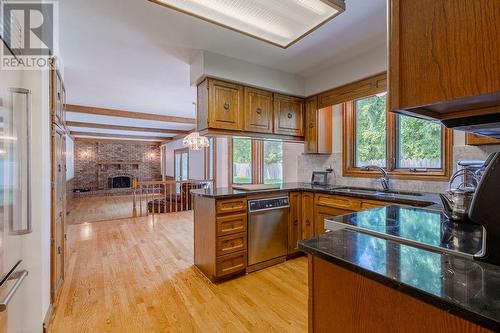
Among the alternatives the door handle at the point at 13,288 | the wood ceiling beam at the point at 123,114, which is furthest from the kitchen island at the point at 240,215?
the wood ceiling beam at the point at 123,114

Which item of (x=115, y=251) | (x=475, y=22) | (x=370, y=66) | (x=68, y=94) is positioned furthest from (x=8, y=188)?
(x=68, y=94)

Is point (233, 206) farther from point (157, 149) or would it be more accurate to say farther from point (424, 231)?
point (157, 149)

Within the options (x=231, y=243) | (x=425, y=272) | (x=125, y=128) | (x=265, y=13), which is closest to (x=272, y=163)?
(x=231, y=243)

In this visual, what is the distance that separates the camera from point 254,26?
1856mm

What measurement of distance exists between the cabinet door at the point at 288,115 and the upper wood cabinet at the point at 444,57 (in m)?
2.50

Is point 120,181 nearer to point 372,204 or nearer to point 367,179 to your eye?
point 367,179

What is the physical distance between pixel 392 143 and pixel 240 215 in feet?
6.60

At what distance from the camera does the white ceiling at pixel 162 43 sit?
2010 millimetres

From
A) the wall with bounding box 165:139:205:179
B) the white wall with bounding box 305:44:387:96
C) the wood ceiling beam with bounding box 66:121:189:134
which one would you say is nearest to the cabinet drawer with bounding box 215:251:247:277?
the white wall with bounding box 305:44:387:96

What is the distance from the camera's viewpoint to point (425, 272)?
0.70 metres

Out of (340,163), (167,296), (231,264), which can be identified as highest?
(340,163)

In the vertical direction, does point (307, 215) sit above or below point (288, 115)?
below

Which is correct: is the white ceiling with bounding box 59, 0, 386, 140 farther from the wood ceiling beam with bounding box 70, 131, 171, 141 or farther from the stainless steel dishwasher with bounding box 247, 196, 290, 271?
the wood ceiling beam with bounding box 70, 131, 171, 141

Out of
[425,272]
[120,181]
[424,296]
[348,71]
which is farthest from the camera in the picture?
[120,181]
